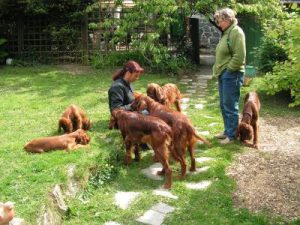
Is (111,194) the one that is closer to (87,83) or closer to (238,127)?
(238,127)

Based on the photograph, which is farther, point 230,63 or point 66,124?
point 66,124

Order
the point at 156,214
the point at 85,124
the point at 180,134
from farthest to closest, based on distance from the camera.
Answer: the point at 85,124, the point at 180,134, the point at 156,214

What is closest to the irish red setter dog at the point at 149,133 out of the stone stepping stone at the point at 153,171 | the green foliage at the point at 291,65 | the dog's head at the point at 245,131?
the stone stepping stone at the point at 153,171

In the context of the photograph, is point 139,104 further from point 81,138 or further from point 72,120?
point 72,120

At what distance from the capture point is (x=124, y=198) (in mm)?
5855

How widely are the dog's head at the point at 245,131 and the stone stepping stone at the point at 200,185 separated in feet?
5.29

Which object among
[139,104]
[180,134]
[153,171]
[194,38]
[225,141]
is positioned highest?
[194,38]

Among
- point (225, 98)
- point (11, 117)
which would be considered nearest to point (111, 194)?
point (225, 98)

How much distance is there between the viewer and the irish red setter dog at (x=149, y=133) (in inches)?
237

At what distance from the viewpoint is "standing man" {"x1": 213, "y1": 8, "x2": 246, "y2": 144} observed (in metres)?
7.23

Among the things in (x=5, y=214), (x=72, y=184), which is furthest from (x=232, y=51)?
(x=5, y=214)

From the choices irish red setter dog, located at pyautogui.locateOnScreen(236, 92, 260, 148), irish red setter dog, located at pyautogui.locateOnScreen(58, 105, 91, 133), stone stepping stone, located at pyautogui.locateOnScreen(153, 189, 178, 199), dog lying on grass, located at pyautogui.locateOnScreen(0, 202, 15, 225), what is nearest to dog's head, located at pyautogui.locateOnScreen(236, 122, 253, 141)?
irish red setter dog, located at pyautogui.locateOnScreen(236, 92, 260, 148)

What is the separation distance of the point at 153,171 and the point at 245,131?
1932 mm

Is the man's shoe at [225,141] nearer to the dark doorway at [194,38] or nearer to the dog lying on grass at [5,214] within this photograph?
the dog lying on grass at [5,214]
